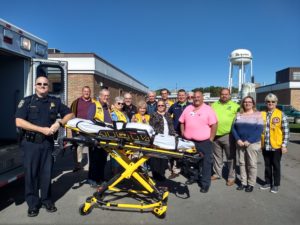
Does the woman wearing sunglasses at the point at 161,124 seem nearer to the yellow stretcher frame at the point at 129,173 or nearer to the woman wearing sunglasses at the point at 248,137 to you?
the woman wearing sunglasses at the point at 248,137

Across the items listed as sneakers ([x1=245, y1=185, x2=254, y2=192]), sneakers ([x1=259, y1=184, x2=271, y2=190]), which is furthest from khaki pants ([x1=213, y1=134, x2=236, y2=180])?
sneakers ([x1=259, y1=184, x2=271, y2=190])

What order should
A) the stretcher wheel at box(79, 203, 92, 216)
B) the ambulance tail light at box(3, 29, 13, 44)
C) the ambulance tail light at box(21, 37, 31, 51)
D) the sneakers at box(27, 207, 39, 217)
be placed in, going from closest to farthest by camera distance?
1. the sneakers at box(27, 207, 39, 217)
2. the stretcher wheel at box(79, 203, 92, 216)
3. the ambulance tail light at box(3, 29, 13, 44)
4. the ambulance tail light at box(21, 37, 31, 51)

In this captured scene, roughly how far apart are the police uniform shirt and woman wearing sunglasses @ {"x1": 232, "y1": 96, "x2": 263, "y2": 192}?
3182 mm

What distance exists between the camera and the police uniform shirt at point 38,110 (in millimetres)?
4113

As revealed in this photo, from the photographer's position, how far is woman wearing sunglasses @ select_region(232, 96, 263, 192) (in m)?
5.42

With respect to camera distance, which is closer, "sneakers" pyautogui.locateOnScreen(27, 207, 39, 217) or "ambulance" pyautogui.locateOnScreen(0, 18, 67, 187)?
"sneakers" pyautogui.locateOnScreen(27, 207, 39, 217)

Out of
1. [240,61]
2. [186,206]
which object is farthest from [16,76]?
[240,61]

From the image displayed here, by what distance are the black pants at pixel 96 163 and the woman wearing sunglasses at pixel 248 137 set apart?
8.18 ft

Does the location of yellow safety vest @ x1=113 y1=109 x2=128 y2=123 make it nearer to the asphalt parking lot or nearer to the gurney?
the gurney

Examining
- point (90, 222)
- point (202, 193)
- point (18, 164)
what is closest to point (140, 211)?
point (90, 222)

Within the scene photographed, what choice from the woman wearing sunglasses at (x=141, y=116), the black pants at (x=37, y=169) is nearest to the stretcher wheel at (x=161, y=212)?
the black pants at (x=37, y=169)

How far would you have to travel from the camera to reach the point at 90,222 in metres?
4.15

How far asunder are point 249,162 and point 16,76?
4760mm

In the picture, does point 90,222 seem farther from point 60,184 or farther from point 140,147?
point 60,184
